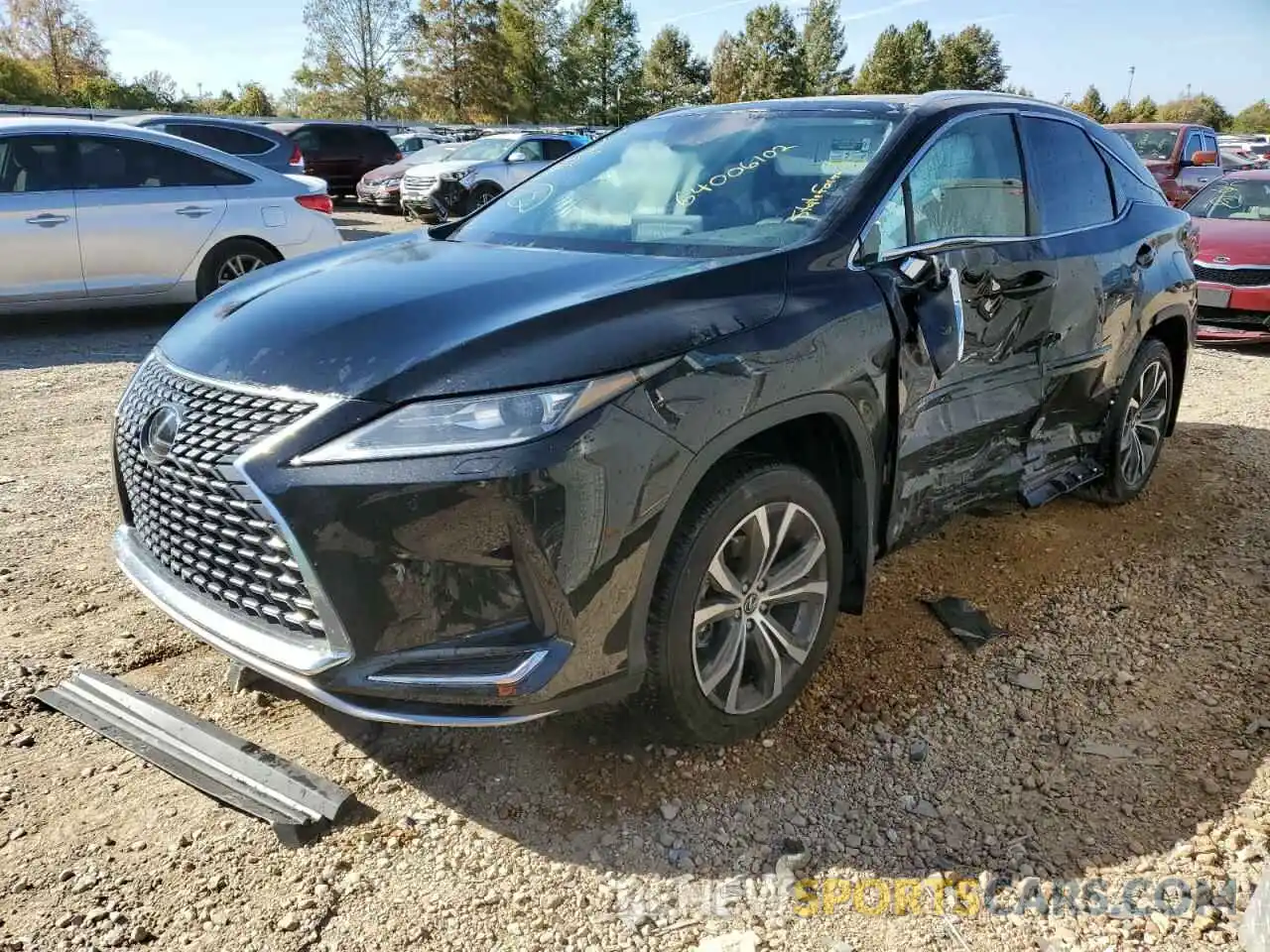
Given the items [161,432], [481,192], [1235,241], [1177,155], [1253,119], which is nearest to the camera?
[161,432]

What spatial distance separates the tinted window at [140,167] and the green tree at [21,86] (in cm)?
4466

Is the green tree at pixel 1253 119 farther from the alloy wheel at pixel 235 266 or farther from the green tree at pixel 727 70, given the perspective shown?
the alloy wheel at pixel 235 266

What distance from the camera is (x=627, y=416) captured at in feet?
7.27

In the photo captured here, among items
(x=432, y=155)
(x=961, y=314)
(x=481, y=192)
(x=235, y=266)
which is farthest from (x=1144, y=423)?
(x=432, y=155)

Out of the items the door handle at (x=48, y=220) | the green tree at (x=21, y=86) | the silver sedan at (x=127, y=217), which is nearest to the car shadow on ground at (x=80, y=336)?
the silver sedan at (x=127, y=217)

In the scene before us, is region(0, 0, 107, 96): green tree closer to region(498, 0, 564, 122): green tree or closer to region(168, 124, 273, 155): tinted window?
region(498, 0, 564, 122): green tree

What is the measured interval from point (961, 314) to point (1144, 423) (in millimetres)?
2157

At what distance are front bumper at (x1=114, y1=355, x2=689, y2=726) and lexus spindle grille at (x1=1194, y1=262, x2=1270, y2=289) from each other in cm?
829

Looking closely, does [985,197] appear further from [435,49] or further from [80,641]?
[435,49]

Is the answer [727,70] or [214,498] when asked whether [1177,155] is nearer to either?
[214,498]

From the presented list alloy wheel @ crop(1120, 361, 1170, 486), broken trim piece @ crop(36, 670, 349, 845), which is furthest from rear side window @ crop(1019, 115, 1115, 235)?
broken trim piece @ crop(36, 670, 349, 845)

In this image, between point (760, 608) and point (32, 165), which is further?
point (32, 165)

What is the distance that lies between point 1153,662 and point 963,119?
1.99 metres

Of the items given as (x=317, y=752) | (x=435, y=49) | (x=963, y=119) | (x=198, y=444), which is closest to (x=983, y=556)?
(x=963, y=119)
